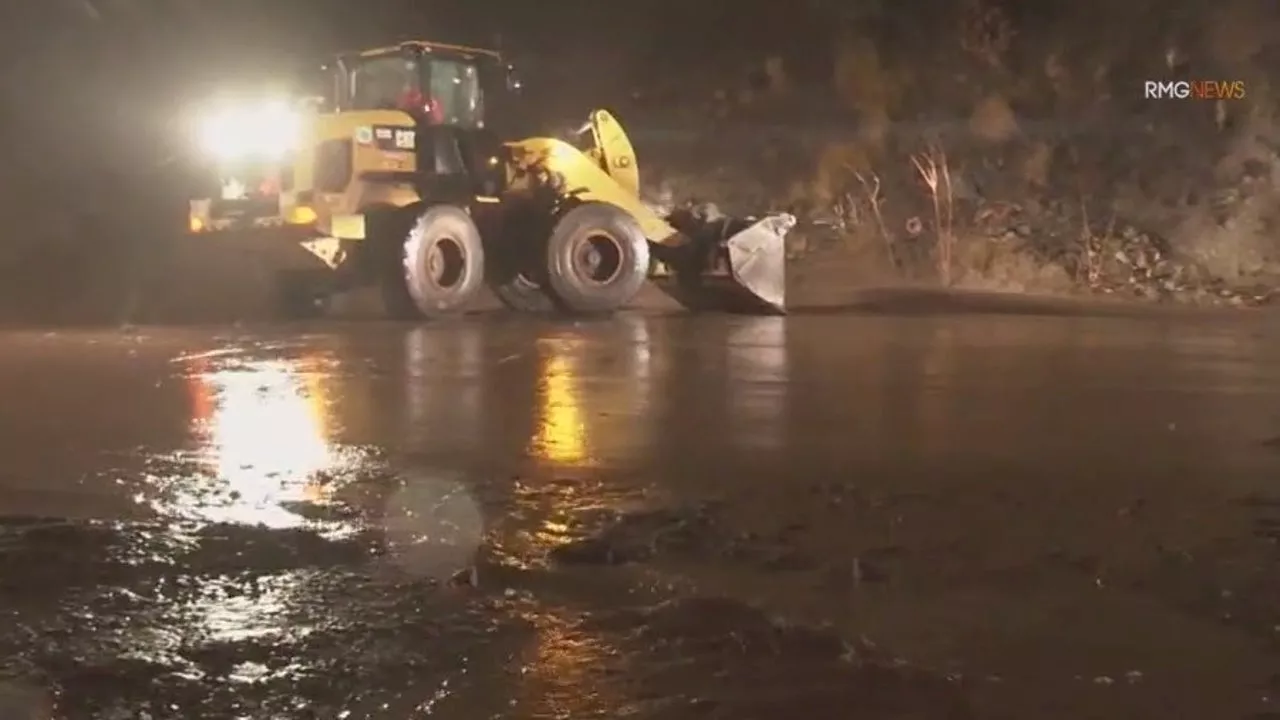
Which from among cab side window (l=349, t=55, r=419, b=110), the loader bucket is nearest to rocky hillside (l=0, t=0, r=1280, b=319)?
cab side window (l=349, t=55, r=419, b=110)

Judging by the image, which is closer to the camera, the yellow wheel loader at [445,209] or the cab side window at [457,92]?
the yellow wheel loader at [445,209]

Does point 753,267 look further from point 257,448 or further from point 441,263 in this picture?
point 257,448

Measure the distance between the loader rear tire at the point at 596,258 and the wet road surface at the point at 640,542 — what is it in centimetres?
663

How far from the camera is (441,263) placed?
821 inches

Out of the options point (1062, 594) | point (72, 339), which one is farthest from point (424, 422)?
point (72, 339)

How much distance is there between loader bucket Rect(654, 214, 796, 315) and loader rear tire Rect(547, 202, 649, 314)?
0.99 meters

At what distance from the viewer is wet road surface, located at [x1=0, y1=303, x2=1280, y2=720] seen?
5.77 m

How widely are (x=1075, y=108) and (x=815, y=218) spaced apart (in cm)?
569

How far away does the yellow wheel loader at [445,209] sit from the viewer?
67.3 feet

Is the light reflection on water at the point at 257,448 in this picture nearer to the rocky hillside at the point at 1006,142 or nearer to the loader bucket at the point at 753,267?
the loader bucket at the point at 753,267

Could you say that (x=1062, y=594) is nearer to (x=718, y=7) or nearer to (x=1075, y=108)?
(x=1075, y=108)

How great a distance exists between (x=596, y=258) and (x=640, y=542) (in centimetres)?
1395

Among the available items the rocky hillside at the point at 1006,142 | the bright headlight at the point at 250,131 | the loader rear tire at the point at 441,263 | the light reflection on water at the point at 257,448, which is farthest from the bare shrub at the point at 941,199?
the light reflection on water at the point at 257,448

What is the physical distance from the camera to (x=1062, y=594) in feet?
22.8
